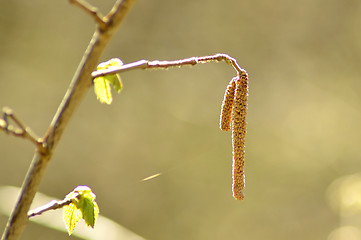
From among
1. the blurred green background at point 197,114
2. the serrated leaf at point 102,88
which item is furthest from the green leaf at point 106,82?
the blurred green background at point 197,114

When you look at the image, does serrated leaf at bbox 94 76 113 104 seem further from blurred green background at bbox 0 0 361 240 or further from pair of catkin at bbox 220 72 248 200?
blurred green background at bbox 0 0 361 240

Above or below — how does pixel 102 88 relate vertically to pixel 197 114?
below

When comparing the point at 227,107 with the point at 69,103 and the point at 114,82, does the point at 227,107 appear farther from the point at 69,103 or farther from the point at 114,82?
the point at 69,103

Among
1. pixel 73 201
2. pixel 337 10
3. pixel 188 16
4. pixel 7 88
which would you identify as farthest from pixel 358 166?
pixel 73 201

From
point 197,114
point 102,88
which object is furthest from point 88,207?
point 197,114

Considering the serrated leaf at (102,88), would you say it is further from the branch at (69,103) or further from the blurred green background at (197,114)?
the blurred green background at (197,114)

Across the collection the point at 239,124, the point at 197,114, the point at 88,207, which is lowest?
the point at 88,207

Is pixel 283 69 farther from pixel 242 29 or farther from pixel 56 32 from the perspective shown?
pixel 56 32
